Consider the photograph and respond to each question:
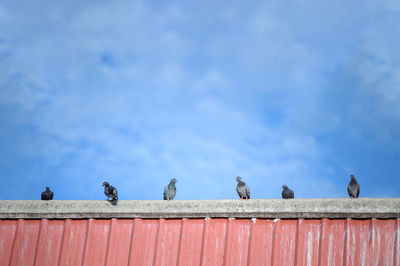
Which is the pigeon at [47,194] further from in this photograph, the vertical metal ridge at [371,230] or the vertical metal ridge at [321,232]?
the vertical metal ridge at [371,230]

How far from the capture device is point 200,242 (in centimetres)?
765

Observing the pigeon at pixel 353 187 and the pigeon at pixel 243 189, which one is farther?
the pigeon at pixel 243 189

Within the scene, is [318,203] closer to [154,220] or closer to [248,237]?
[248,237]

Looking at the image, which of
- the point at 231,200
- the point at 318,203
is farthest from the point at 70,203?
the point at 318,203

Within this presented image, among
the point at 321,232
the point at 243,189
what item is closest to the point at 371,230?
the point at 321,232

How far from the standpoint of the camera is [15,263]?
26.9 feet

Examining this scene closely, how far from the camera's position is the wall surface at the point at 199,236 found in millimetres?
7105

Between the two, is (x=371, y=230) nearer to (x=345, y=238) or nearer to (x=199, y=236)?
(x=345, y=238)

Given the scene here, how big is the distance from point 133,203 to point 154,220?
0.48m

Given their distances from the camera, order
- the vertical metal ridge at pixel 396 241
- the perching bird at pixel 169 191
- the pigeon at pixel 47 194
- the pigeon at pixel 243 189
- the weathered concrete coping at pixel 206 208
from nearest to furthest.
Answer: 1. the vertical metal ridge at pixel 396 241
2. the weathered concrete coping at pixel 206 208
3. the perching bird at pixel 169 191
4. the pigeon at pixel 243 189
5. the pigeon at pixel 47 194

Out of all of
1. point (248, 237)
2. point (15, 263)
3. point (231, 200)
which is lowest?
point (15, 263)

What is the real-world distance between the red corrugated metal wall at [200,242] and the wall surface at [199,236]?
1 cm

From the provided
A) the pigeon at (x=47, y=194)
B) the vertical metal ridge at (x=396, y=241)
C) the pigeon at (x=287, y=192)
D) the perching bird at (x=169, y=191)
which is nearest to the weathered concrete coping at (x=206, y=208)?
the vertical metal ridge at (x=396, y=241)

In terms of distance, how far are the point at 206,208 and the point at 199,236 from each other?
1.48 feet
